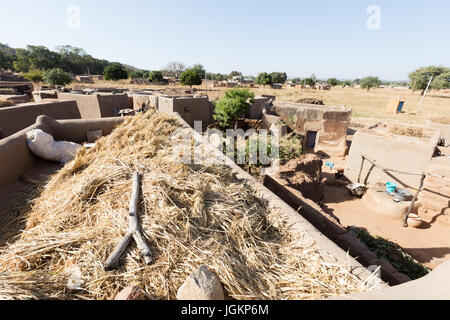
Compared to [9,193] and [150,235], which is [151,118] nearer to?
[9,193]

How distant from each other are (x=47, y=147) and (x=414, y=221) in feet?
31.4

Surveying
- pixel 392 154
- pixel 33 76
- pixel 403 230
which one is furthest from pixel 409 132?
pixel 33 76

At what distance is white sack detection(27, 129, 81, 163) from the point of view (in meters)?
4.13

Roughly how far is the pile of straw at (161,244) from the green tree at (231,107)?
1011 cm

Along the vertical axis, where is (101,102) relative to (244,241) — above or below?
above

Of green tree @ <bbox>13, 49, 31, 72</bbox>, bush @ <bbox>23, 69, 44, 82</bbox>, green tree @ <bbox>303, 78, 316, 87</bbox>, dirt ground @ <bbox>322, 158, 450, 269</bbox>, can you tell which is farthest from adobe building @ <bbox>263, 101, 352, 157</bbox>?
green tree @ <bbox>13, 49, 31, 72</bbox>

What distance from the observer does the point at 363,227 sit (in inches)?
241

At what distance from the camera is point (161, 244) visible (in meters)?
1.88

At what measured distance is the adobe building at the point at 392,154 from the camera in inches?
277

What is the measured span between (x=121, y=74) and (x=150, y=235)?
41.6 metres

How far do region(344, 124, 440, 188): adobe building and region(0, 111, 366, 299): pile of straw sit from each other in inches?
287

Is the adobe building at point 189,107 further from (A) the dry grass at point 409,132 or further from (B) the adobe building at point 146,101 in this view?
(A) the dry grass at point 409,132

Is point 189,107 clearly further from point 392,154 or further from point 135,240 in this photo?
point 135,240
